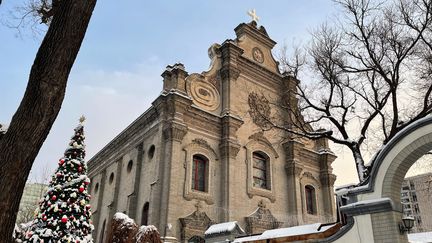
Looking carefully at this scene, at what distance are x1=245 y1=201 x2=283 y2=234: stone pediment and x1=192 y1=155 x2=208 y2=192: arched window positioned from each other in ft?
10.3

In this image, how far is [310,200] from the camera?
1009 inches

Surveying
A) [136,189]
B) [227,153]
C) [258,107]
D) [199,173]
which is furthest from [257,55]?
[136,189]

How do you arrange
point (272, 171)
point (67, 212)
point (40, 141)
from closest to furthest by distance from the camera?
point (40, 141)
point (67, 212)
point (272, 171)

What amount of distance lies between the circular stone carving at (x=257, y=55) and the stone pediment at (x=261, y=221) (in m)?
10.5

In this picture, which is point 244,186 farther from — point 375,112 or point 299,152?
point 375,112

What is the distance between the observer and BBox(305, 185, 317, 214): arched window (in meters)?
25.1

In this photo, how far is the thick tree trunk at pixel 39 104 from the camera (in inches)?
149

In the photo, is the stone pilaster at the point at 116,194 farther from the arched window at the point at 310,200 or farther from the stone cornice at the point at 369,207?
the stone cornice at the point at 369,207

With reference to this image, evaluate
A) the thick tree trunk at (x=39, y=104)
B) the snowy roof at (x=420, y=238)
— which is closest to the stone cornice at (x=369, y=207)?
the snowy roof at (x=420, y=238)

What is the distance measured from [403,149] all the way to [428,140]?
577mm

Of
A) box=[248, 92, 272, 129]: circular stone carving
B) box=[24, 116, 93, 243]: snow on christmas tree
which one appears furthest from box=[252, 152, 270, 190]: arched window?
box=[24, 116, 93, 243]: snow on christmas tree

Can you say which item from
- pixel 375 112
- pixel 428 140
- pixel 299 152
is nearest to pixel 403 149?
pixel 428 140

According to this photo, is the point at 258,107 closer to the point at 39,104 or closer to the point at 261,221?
the point at 261,221

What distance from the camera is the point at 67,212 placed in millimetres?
11391
